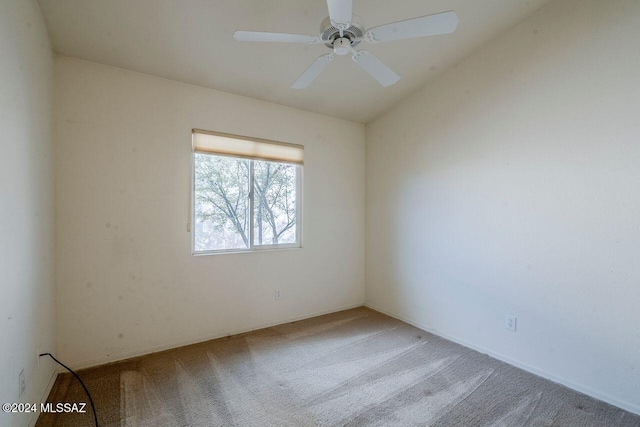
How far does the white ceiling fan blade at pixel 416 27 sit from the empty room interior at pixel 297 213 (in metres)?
0.01

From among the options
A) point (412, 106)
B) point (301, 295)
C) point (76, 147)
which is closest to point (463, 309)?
point (301, 295)

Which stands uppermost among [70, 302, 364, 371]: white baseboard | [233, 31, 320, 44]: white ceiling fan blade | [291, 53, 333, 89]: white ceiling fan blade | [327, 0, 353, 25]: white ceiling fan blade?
[233, 31, 320, 44]: white ceiling fan blade

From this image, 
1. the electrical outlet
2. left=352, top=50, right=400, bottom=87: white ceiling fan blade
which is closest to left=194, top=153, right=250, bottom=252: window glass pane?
the electrical outlet

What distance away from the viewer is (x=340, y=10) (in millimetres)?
1400

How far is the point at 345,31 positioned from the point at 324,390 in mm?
2358

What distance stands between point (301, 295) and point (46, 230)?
2373 millimetres

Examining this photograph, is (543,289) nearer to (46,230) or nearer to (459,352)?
(459,352)

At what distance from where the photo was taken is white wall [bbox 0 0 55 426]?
1371 mm

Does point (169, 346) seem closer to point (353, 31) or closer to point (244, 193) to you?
point (244, 193)

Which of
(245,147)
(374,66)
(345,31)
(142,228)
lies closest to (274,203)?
(245,147)

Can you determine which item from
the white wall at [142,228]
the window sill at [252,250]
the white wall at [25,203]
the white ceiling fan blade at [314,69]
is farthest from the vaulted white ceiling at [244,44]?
the window sill at [252,250]

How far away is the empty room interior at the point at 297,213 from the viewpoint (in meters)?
1.81

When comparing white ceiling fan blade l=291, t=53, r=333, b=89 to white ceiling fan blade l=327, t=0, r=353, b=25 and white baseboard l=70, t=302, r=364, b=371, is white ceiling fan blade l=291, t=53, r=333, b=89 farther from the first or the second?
white baseboard l=70, t=302, r=364, b=371

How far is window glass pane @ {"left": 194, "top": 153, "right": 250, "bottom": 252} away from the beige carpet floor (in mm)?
1001
